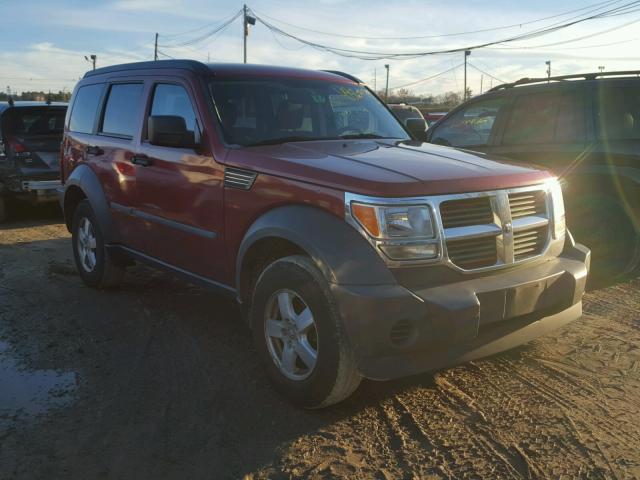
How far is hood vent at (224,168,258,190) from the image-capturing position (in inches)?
148

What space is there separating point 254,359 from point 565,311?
2008mm

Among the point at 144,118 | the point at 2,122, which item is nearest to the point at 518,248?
the point at 144,118

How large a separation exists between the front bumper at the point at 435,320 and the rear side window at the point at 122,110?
2.87m

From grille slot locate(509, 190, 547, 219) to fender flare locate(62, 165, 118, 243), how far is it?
3.42 metres

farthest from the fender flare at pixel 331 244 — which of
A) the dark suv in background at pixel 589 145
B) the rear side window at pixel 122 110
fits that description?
the dark suv in background at pixel 589 145

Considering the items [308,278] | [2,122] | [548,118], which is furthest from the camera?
[2,122]

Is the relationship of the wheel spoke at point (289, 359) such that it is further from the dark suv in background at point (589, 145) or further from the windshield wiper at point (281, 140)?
the dark suv in background at point (589, 145)

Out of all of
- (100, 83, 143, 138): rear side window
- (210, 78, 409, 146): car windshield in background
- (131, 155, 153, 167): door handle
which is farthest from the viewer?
(100, 83, 143, 138): rear side window

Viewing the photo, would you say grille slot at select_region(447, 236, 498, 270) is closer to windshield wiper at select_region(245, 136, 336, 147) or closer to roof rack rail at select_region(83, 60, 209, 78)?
windshield wiper at select_region(245, 136, 336, 147)

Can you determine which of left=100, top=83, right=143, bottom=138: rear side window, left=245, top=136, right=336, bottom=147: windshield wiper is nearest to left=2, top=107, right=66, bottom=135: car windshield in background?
left=100, top=83, right=143, bottom=138: rear side window

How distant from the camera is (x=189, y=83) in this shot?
4.43 metres

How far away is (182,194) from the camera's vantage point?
434 cm

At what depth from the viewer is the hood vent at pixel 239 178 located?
3750mm

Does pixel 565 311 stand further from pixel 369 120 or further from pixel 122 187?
pixel 122 187
